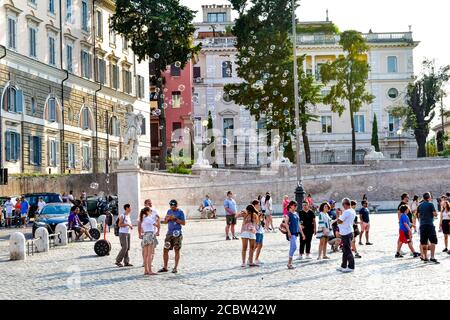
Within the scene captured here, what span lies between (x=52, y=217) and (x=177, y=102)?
4417cm

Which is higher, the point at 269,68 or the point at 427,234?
the point at 269,68

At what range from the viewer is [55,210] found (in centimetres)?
2889

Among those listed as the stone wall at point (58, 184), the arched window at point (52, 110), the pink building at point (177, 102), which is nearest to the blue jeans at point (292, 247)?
the stone wall at point (58, 184)

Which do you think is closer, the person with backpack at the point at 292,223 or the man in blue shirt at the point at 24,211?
the person with backpack at the point at 292,223

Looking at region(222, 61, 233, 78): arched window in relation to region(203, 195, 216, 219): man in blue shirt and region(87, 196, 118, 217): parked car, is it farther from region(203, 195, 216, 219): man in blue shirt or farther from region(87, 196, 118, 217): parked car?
region(87, 196, 118, 217): parked car

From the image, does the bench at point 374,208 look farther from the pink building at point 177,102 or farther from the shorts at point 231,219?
the pink building at point 177,102

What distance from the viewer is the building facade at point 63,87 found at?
40.6m

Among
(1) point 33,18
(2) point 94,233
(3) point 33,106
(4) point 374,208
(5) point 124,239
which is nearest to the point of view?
(5) point 124,239

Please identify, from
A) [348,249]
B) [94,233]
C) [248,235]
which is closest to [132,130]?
[94,233]

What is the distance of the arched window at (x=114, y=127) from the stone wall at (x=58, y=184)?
9.52 meters

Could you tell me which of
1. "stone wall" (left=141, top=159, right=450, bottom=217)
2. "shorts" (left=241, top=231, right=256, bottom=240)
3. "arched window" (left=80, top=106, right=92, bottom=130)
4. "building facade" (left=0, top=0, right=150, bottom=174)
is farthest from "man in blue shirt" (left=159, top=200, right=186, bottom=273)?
"arched window" (left=80, top=106, right=92, bottom=130)

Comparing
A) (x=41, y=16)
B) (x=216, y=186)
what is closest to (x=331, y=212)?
(x=216, y=186)

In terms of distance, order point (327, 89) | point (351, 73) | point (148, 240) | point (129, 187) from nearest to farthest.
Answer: point (148, 240)
point (129, 187)
point (351, 73)
point (327, 89)

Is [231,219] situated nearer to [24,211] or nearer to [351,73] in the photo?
[24,211]
